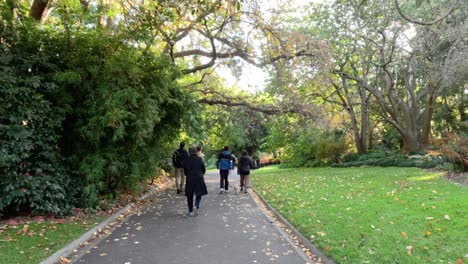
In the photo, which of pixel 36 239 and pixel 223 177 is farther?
pixel 223 177

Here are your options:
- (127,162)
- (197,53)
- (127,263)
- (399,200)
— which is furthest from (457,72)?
(127,263)

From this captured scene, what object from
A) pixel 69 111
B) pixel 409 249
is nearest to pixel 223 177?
pixel 69 111

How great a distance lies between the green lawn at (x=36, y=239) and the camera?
239 inches

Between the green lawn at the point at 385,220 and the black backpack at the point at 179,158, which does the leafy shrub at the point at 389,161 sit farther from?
the black backpack at the point at 179,158

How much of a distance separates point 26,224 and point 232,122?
49.3ft

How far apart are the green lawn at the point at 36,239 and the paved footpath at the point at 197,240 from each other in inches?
23.3

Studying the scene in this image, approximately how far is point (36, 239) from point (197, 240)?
296cm

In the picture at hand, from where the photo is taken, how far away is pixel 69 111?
993 centimetres

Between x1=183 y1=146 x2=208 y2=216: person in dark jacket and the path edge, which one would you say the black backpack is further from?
the path edge

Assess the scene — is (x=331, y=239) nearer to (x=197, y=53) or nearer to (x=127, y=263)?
(x=127, y=263)

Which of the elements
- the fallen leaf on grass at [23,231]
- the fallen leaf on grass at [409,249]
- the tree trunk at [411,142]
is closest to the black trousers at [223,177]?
the fallen leaf on grass at [23,231]

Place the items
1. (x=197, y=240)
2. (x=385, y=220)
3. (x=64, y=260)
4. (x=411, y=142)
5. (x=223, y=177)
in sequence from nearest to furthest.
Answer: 1. (x=64, y=260)
2. (x=197, y=240)
3. (x=385, y=220)
4. (x=223, y=177)
5. (x=411, y=142)

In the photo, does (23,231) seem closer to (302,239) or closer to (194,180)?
(194,180)

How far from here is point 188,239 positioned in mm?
7629
